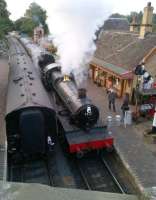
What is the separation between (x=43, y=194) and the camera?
2199 mm

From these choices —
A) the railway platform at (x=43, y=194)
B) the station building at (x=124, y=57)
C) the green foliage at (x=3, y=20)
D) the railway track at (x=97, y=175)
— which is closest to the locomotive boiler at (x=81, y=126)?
the railway track at (x=97, y=175)

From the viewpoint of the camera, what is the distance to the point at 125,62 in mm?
18453

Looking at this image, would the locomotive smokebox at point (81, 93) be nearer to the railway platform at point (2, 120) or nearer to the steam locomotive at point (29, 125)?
the steam locomotive at point (29, 125)

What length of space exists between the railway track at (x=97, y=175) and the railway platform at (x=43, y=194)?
6.78 metres

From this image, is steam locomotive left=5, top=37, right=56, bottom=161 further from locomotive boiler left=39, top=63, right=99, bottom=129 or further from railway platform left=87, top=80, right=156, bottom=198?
railway platform left=87, top=80, right=156, bottom=198

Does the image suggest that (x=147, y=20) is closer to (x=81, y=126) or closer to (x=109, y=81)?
(x=109, y=81)

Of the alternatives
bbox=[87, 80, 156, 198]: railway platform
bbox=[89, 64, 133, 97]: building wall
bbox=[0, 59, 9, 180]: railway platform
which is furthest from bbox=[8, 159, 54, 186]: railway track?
bbox=[89, 64, 133, 97]: building wall

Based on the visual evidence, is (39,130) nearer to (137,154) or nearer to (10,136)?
(10,136)

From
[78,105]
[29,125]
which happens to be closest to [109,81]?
[78,105]

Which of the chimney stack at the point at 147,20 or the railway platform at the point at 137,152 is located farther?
the chimney stack at the point at 147,20

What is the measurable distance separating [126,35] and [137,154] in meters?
14.6

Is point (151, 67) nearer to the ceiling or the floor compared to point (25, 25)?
nearer to the floor

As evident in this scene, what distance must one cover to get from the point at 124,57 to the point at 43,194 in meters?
18.0

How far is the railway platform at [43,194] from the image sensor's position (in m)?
2.15
